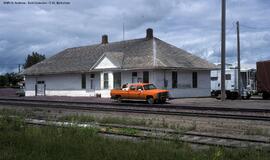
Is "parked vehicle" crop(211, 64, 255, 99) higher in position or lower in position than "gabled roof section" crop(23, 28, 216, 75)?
lower

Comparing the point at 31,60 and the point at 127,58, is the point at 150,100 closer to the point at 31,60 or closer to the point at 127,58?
the point at 127,58

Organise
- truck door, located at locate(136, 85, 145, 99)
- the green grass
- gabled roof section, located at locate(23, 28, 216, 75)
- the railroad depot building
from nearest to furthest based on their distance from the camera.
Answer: the green grass → truck door, located at locate(136, 85, 145, 99) → the railroad depot building → gabled roof section, located at locate(23, 28, 216, 75)

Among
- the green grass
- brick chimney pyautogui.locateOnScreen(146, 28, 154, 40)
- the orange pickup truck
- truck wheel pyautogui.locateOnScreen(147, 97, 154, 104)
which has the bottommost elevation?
the green grass

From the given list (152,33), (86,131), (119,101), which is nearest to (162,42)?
(152,33)

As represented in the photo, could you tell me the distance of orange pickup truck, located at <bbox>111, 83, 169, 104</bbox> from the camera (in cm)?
3078

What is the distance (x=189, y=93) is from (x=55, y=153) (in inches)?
1258

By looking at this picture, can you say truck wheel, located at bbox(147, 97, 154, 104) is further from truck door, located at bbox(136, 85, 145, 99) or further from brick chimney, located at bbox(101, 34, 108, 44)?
brick chimney, located at bbox(101, 34, 108, 44)

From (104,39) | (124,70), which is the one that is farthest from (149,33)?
(104,39)

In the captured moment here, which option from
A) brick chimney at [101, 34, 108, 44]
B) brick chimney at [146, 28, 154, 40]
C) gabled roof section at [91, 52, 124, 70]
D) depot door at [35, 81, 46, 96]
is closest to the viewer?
gabled roof section at [91, 52, 124, 70]

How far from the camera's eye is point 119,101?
33.7m

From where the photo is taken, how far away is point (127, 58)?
42031mm

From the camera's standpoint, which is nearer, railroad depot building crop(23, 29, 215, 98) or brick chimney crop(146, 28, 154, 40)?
railroad depot building crop(23, 29, 215, 98)

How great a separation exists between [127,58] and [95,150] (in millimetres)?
32980

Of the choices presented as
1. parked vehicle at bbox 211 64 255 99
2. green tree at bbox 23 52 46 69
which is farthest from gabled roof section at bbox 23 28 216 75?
green tree at bbox 23 52 46 69
